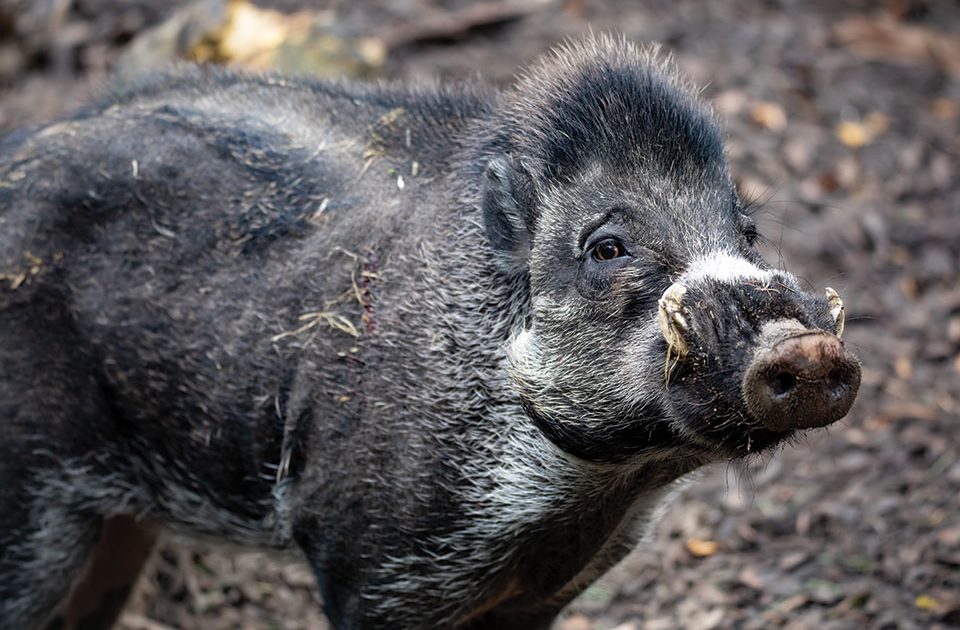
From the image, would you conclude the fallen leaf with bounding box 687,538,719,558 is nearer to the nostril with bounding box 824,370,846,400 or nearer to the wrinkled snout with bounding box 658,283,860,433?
the wrinkled snout with bounding box 658,283,860,433

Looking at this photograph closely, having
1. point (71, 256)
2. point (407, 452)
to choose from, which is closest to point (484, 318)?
point (407, 452)

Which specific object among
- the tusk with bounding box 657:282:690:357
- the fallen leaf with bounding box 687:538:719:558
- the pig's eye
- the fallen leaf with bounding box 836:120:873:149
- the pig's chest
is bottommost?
the pig's chest

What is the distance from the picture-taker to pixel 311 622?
691 cm

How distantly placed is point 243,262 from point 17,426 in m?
1.15

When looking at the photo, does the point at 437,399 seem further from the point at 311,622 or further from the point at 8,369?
the point at 311,622

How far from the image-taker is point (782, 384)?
361 cm

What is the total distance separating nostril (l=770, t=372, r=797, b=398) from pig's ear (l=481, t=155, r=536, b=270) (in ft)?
4.50

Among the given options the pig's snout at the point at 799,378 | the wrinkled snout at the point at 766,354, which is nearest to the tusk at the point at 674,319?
the wrinkled snout at the point at 766,354

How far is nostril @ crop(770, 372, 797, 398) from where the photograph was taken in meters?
3.59

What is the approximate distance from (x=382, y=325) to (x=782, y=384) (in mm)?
1888

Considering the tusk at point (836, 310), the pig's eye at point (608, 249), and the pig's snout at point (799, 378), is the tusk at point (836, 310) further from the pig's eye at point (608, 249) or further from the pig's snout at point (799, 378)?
the pig's eye at point (608, 249)

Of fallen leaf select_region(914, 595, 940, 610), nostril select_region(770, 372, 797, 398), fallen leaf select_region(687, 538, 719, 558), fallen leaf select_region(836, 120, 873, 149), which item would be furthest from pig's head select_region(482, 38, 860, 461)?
fallen leaf select_region(836, 120, 873, 149)

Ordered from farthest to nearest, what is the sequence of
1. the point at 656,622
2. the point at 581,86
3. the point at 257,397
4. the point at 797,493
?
the point at 797,493
the point at 656,622
the point at 257,397
the point at 581,86

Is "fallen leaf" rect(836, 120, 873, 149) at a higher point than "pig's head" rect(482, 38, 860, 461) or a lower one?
higher
